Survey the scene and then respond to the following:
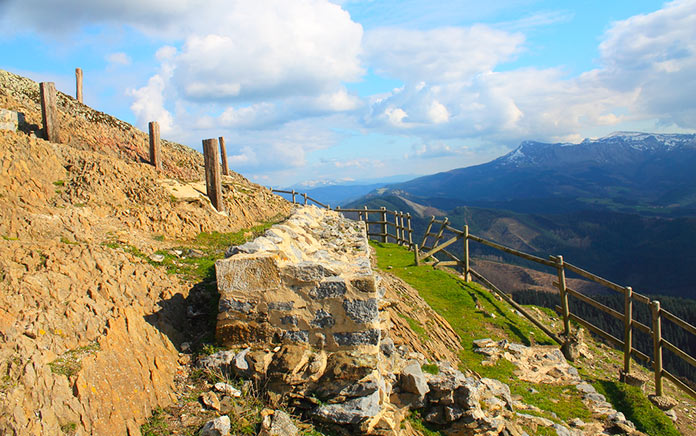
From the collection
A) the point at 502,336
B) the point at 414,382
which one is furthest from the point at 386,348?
the point at 502,336

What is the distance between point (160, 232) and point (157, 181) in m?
2.61

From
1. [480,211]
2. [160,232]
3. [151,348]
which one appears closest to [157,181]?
[160,232]

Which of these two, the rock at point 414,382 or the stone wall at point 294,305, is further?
the rock at point 414,382

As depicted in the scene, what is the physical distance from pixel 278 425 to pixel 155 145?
13.2 m

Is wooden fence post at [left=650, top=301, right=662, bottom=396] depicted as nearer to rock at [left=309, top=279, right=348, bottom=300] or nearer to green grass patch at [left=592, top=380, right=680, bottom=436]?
green grass patch at [left=592, top=380, right=680, bottom=436]

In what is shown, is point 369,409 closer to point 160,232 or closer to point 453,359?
point 453,359

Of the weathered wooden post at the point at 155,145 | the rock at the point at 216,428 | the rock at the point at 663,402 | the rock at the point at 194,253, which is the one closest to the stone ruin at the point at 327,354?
the rock at the point at 216,428

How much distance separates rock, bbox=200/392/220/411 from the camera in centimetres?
424

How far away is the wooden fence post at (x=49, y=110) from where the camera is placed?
43.1 ft

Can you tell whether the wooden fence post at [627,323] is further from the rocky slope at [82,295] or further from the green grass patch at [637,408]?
the rocky slope at [82,295]

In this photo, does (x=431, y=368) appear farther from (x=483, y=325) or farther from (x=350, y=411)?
(x=483, y=325)

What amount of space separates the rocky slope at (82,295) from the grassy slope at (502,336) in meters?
6.32

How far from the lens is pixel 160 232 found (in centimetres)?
927

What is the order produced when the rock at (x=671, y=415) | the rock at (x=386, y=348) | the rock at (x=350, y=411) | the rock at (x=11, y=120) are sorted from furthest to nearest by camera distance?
1. the rock at (x=11, y=120)
2. the rock at (x=671, y=415)
3. the rock at (x=386, y=348)
4. the rock at (x=350, y=411)
